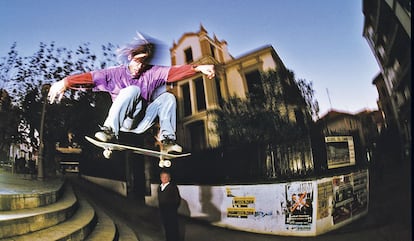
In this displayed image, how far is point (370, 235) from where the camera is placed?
1.07 metres

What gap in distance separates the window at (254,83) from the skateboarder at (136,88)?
0.22 meters

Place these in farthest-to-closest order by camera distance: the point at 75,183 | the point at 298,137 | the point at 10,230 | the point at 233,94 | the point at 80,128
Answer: the point at 10,230 → the point at 75,183 → the point at 80,128 → the point at 233,94 → the point at 298,137

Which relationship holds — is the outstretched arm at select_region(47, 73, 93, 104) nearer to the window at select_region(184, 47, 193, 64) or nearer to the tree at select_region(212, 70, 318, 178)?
the window at select_region(184, 47, 193, 64)

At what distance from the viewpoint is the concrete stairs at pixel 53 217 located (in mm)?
1549

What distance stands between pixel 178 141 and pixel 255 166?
42cm

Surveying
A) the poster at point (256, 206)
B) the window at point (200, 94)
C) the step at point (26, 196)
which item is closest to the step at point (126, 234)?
the poster at point (256, 206)

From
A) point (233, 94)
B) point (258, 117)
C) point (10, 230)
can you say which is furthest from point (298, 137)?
point (10, 230)

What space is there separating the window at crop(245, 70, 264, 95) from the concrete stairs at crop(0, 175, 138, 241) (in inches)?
40.0

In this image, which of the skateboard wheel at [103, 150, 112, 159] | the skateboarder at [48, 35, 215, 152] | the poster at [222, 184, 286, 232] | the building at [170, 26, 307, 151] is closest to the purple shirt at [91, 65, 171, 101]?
the skateboarder at [48, 35, 215, 152]

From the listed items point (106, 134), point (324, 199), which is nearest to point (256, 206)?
point (324, 199)

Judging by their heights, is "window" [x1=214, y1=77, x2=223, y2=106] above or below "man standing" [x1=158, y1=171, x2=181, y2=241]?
above

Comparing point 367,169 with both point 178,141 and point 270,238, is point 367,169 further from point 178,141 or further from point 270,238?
point 178,141

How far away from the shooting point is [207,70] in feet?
4.12

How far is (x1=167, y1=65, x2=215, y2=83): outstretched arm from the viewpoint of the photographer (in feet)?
4.09
